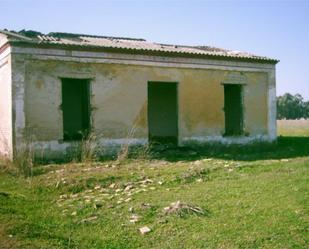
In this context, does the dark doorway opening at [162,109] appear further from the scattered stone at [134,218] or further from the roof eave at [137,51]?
the scattered stone at [134,218]

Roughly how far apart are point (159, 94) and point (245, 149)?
15.1 ft

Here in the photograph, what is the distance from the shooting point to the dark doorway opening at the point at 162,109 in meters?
17.2

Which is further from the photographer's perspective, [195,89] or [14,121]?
[195,89]

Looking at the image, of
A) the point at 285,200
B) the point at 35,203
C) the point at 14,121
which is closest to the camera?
→ the point at 285,200

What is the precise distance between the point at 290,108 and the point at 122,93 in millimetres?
68989

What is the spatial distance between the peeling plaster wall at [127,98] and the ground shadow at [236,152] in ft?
1.35

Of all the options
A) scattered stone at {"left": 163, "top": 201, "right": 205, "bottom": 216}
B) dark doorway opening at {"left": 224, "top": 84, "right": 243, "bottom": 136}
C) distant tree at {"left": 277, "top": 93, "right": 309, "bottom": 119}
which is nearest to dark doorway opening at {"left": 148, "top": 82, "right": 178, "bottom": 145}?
dark doorway opening at {"left": 224, "top": 84, "right": 243, "bottom": 136}

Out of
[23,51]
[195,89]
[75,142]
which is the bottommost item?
[75,142]

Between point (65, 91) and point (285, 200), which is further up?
point (65, 91)

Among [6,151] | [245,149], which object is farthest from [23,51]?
[245,149]

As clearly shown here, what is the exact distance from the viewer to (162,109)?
17.5m

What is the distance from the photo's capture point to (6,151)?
12094 mm

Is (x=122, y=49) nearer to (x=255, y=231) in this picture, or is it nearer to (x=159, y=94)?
(x=159, y=94)

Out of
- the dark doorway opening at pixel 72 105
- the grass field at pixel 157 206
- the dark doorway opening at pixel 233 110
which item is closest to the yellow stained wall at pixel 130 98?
the dark doorway opening at pixel 233 110
